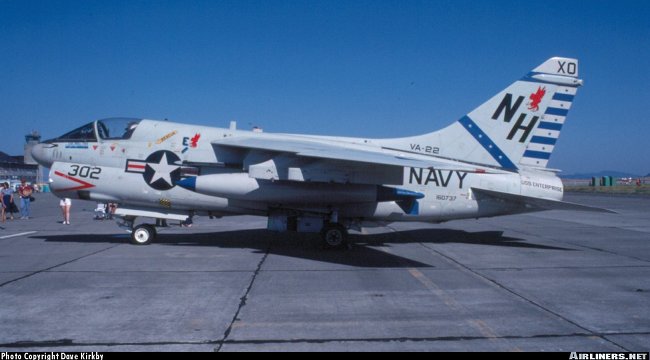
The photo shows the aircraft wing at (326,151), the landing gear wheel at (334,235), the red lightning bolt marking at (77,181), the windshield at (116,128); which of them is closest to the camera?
the aircraft wing at (326,151)

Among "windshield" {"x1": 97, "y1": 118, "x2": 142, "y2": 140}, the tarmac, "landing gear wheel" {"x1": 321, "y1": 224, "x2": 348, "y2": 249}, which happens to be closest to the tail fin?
the tarmac

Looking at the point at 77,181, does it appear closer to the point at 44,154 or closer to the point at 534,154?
the point at 44,154

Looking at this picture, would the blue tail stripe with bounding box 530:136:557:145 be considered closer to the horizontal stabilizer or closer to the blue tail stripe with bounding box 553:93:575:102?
the blue tail stripe with bounding box 553:93:575:102

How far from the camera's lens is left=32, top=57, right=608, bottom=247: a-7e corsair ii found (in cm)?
1108

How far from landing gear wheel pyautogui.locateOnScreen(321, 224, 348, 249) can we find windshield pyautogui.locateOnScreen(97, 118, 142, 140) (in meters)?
5.47

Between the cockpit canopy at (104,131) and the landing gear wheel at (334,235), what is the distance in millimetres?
5475

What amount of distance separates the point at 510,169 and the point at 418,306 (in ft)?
23.3

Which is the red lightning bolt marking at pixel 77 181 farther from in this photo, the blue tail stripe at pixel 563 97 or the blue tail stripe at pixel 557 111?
the blue tail stripe at pixel 563 97

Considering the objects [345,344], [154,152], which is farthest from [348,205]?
[345,344]

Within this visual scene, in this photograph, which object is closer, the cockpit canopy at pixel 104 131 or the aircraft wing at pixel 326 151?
the aircraft wing at pixel 326 151

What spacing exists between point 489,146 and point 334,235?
4.69m

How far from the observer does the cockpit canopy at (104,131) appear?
11953 millimetres

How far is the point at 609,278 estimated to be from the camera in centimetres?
845

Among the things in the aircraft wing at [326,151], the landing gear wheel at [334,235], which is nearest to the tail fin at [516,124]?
the aircraft wing at [326,151]
